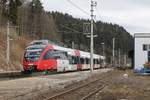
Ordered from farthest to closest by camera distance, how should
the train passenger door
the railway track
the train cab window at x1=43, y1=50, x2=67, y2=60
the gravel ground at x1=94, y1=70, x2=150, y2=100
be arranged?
1. the train passenger door
2. the train cab window at x1=43, y1=50, x2=67, y2=60
3. the gravel ground at x1=94, y1=70, x2=150, y2=100
4. the railway track

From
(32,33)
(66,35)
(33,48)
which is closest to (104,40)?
(66,35)

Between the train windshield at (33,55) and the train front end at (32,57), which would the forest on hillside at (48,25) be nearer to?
the train front end at (32,57)

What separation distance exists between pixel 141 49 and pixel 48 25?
69.4 m

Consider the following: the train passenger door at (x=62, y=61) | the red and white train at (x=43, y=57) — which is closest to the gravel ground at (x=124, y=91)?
the red and white train at (x=43, y=57)

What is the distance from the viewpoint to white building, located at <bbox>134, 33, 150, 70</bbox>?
68.2m

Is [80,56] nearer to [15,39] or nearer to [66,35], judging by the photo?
[15,39]

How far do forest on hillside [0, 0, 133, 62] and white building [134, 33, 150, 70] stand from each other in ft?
88.2

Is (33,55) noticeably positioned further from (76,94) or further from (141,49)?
(141,49)

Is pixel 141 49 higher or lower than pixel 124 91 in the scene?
higher

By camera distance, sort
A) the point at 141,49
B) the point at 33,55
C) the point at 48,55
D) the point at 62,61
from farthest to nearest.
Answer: the point at 141,49 < the point at 62,61 < the point at 48,55 < the point at 33,55

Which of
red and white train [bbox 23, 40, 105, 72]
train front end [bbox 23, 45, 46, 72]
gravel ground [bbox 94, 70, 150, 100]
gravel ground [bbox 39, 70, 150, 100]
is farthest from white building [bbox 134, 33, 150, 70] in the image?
gravel ground [bbox 94, 70, 150, 100]

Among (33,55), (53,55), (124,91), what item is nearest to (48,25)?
(53,55)

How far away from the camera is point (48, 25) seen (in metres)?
135

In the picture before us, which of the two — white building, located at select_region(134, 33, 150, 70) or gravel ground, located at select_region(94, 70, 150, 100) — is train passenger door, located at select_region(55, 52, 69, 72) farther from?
gravel ground, located at select_region(94, 70, 150, 100)
